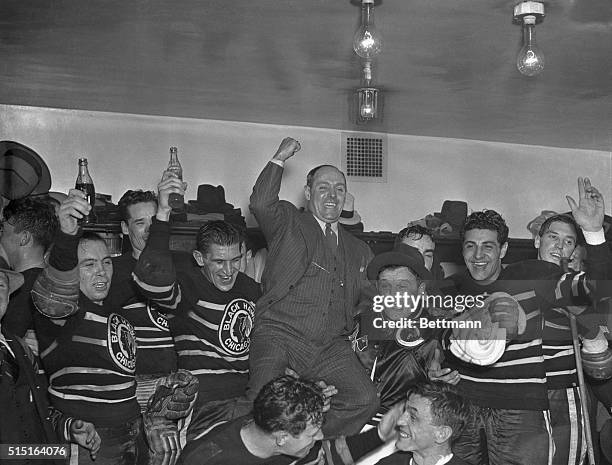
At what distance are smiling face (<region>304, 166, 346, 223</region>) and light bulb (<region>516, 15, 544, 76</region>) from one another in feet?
2.17

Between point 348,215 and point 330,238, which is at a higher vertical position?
point 348,215

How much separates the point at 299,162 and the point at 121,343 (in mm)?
1928

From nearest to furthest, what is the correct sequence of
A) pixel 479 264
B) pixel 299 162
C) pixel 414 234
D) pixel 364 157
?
pixel 479 264 < pixel 414 234 < pixel 299 162 < pixel 364 157

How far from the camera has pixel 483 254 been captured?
9.88 ft

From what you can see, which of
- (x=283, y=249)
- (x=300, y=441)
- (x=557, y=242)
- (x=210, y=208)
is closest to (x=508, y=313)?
(x=557, y=242)

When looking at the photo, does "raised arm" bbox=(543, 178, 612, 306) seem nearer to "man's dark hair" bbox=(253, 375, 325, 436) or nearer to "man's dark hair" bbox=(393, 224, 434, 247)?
"man's dark hair" bbox=(393, 224, 434, 247)

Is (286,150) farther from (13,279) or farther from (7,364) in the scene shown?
(7,364)

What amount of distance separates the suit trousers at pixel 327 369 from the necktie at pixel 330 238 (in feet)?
0.93

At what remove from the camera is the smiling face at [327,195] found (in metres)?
2.93

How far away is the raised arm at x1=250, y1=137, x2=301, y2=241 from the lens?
2.76m

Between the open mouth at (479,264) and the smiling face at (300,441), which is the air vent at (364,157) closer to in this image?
the open mouth at (479,264)

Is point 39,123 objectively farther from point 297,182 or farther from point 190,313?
point 190,313

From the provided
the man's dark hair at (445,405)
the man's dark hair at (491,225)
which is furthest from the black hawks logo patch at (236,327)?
the man's dark hair at (491,225)

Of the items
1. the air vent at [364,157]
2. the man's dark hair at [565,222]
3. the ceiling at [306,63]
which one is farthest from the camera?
the air vent at [364,157]
